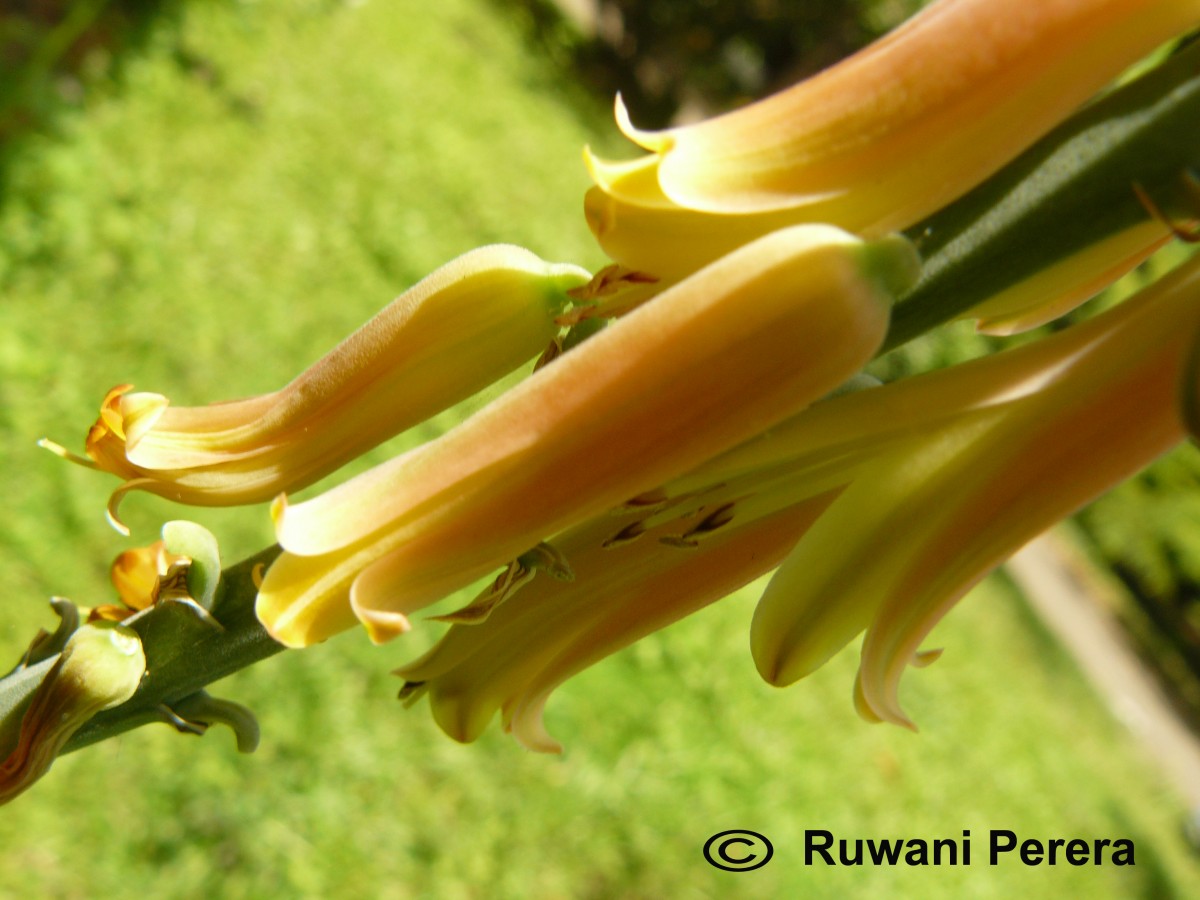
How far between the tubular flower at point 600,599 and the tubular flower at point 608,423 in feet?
0.26

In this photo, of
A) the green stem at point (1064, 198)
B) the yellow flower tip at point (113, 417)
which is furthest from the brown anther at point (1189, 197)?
the yellow flower tip at point (113, 417)

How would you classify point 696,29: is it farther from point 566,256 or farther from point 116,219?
point 116,219

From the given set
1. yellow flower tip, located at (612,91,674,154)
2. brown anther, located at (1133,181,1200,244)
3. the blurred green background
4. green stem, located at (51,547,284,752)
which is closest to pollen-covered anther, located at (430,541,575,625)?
green stem, located at (51,547,284,752)

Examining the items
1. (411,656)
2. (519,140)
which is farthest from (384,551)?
(519,140)

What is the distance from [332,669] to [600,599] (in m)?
2.37

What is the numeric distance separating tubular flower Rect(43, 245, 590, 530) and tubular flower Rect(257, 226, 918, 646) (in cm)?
10

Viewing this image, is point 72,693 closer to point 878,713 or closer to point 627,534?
point 627,534

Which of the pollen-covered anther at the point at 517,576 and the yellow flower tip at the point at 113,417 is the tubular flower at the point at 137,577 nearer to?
the yellow flower tip at the point at 113,417

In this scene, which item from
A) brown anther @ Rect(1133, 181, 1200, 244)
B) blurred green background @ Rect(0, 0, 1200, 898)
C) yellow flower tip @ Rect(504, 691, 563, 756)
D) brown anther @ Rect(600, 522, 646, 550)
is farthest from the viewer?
blurred green background @ Rect(0, 0, 1200, 898)

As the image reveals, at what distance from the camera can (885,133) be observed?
0.52 meters

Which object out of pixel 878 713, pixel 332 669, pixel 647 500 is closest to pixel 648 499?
pixel 647 500

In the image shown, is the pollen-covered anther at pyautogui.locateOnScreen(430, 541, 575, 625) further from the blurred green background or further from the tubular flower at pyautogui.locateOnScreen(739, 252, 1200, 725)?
the blurred green background

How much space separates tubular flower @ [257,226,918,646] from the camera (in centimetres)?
49

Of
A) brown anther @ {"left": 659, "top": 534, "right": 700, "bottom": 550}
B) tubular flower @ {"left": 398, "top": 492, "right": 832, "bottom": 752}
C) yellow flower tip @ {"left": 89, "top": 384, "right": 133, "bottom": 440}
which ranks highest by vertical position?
yellow flower tip @ {"left": 89, "top": 384, "right": 133, "bottom": 440}
